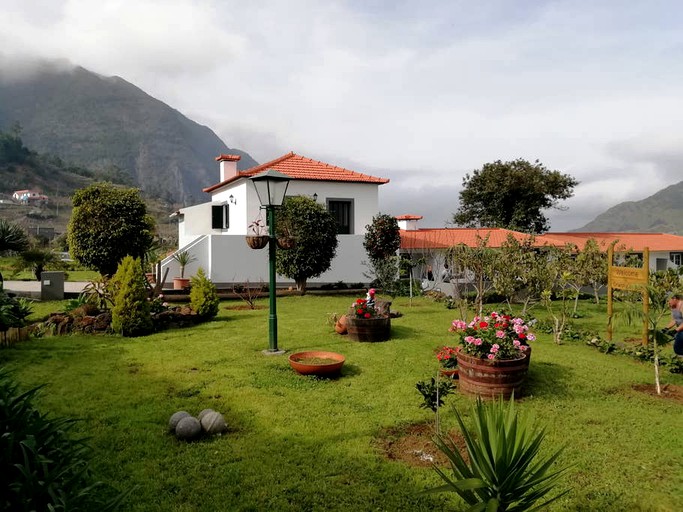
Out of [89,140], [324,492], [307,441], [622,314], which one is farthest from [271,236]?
[89,140]

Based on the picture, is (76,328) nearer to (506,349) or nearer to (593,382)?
(506,349)

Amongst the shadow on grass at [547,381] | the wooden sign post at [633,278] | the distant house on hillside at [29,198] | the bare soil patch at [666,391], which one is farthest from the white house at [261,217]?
the distant house on hillside at [29,198]

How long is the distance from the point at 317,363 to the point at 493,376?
2848 mm

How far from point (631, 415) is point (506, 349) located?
174 centimetres

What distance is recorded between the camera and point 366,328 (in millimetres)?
9836

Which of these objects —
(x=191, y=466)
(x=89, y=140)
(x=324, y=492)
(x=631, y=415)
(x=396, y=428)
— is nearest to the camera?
(x=324, y=492)

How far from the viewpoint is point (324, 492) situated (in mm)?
3979

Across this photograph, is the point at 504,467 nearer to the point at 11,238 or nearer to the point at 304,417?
the point at 304,417

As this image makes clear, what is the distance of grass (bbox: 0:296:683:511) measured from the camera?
4004 mm

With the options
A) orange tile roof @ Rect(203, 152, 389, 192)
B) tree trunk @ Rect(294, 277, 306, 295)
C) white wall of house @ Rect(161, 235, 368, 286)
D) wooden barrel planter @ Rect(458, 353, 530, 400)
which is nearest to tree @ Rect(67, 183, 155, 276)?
white wall of house @ Rect(161, 235, 368, 286)

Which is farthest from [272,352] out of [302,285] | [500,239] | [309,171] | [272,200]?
[500,239]

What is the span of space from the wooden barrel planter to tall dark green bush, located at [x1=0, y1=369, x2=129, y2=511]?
184 inches

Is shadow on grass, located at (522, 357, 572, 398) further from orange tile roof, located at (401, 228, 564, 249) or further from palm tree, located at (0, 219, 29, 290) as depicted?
palm tree, located at (0, 219, 29, 290)

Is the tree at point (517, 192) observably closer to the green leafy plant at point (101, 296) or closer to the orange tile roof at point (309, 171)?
the orange tile roof at point (309, 171)
